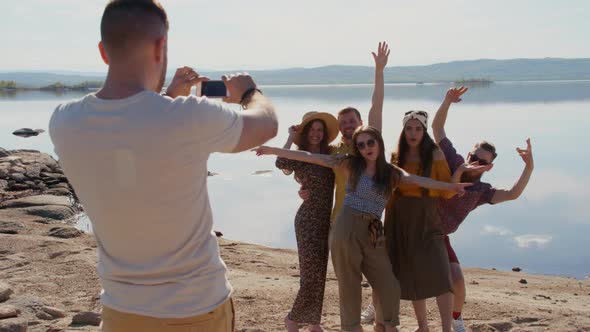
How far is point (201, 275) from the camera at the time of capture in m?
2.02

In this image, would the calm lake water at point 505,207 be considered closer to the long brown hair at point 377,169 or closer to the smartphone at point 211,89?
the long brown hair at point 377,169

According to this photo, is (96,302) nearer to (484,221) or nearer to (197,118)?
(197,118)

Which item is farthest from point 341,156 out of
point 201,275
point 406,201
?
point 201,275

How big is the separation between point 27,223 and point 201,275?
839 cm

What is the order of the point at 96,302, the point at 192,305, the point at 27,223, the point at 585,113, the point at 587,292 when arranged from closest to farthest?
the point at 192,305 < the point at 96,302 < the point at 587,292 < the point at 27,223 < the point at 585,113

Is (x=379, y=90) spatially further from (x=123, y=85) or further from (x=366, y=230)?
(x=123, y=85)

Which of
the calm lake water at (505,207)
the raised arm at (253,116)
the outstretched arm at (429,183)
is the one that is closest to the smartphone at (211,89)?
the raised arm at (253,116)

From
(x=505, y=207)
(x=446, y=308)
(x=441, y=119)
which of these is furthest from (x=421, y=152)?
(x=505, y=207)

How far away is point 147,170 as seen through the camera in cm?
191

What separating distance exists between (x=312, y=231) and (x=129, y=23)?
11.0ft

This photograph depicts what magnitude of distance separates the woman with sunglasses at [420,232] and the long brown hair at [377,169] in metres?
0.17

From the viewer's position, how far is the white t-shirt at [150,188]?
6.21 ft

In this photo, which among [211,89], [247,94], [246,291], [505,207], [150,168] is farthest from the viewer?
[505,207]

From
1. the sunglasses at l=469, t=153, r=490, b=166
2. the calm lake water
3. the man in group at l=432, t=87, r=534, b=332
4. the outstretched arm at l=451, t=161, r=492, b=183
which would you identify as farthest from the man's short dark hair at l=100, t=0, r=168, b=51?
the calm lake water
